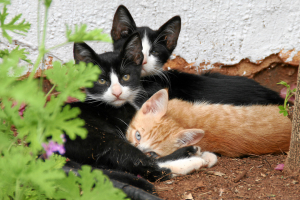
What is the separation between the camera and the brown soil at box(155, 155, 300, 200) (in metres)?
1.30

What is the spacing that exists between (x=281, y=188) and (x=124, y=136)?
1.09 meters

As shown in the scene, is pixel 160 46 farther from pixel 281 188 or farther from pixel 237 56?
pixel 281 188

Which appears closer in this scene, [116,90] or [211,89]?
[116,90]

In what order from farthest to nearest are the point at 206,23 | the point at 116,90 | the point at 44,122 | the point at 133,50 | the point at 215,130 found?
the point at 206,23, the point at 133,50, the point at 116,90, the point at 215,130, the point at 44,122

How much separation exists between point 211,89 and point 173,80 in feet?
1.20

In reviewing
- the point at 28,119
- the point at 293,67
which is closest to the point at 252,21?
the point at 293,67

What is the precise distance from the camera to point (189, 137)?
180cm

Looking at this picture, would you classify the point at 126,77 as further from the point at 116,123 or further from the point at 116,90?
the point at 116,123

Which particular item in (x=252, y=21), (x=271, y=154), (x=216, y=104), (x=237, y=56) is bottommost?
(x=271, y=154)

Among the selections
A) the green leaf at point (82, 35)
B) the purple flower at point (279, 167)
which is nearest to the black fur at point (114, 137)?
the purple flower at point (279, 167)

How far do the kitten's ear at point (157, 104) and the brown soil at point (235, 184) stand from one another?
526 millimetres

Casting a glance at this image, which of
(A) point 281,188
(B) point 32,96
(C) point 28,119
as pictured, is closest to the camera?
(B) point 32,96

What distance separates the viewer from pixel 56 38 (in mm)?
2775

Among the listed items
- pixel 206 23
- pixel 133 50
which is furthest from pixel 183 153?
pixel 206 23
